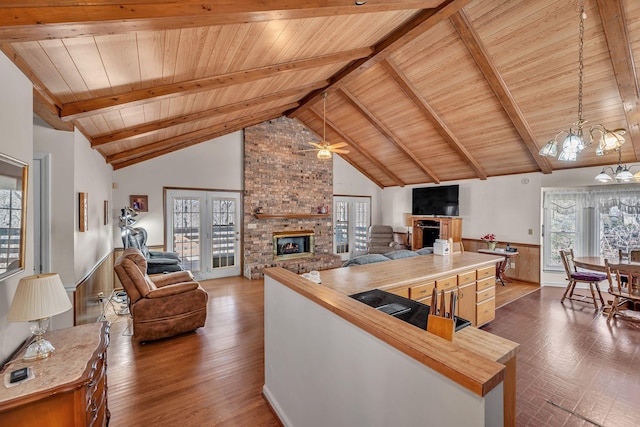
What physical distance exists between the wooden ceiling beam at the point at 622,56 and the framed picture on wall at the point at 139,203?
7.23m

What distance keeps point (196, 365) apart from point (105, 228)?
126 inches

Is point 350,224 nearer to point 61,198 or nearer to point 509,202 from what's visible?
point 509,202

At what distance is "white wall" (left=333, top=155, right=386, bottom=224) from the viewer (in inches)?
324

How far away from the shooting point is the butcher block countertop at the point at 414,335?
0.83 m

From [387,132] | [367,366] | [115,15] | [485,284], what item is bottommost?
[485,284]

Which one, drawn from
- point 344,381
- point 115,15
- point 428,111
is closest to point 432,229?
point 428,111

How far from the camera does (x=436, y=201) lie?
24.7 ft

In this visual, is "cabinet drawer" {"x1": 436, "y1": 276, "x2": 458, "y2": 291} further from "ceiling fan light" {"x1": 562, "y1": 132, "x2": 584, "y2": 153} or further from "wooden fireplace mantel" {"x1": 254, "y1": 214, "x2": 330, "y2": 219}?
"wooden fireplace mantel" {"x1": 254, "y1": 214, "x2": 330, "y2": 219}

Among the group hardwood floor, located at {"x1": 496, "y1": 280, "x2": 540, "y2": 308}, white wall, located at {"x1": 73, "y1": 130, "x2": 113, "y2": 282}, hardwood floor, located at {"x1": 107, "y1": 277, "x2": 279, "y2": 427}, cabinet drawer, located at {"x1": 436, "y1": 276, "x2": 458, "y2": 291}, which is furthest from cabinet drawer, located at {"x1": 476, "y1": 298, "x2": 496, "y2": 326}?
white wall, located at {"x1": 73, "y1": 130, "x2": 113, "y2": 282}

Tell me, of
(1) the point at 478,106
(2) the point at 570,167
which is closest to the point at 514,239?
(2) the point at 570,167

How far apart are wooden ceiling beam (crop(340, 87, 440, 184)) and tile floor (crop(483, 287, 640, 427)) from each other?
12.3 feet

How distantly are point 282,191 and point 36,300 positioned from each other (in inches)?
228

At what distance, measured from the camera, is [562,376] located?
2635 millimetres

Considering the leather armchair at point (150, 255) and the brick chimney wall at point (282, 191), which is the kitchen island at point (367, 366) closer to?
the leather armchair at point (150, 255)
